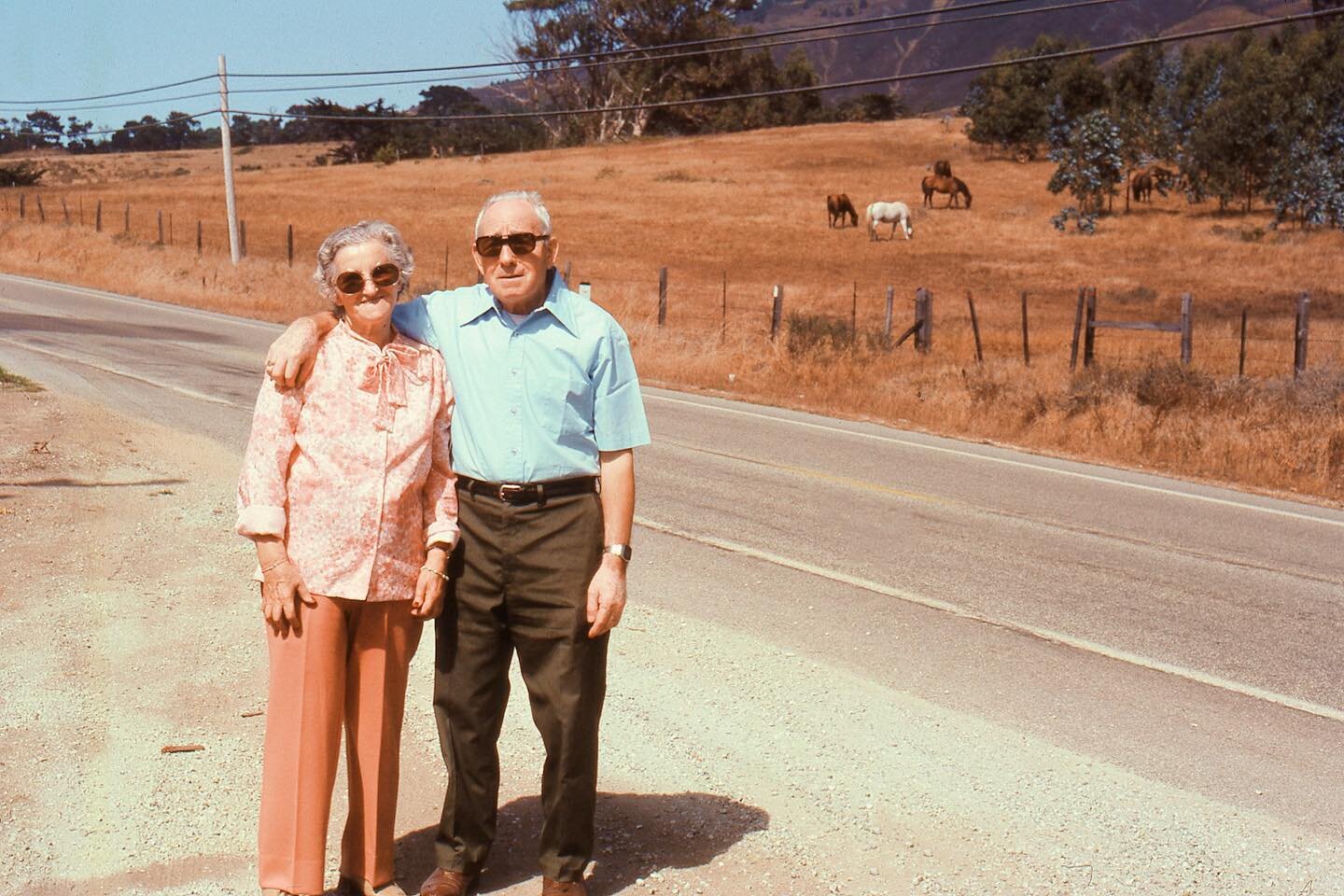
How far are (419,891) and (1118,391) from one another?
536 inches

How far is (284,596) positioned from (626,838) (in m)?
1.51

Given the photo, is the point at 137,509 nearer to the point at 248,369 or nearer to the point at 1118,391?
the point at 248,369

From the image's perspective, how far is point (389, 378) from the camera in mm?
3584

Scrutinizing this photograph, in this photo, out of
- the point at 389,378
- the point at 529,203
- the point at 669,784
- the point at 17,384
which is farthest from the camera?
the point at 17,384

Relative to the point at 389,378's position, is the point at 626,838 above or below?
below

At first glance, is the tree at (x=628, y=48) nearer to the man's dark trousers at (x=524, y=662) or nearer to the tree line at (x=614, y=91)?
the tree line at (x=614, y=91)

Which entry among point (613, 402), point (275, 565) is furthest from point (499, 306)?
point (275, 565)

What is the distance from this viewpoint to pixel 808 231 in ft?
157

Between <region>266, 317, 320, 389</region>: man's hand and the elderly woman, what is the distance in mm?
30

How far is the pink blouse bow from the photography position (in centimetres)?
356

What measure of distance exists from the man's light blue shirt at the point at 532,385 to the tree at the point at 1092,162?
47622mm

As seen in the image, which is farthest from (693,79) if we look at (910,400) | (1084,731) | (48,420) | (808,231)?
(1084,731)

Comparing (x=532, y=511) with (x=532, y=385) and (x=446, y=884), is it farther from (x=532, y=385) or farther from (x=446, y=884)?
(x=446, y=884)

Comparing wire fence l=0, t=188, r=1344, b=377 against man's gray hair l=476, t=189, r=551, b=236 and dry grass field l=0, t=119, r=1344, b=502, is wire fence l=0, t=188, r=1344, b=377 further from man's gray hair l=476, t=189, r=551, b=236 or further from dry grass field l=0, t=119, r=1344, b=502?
man's gray hair l=476, t=189, r=551, b=236
